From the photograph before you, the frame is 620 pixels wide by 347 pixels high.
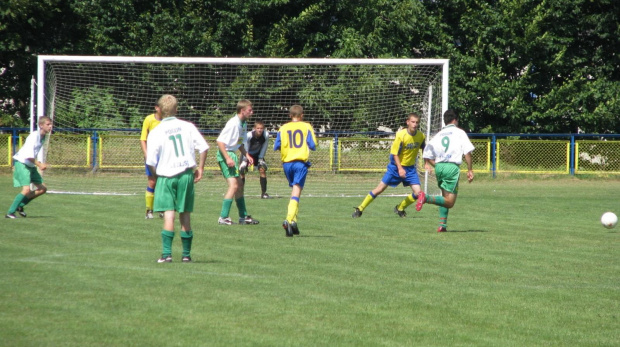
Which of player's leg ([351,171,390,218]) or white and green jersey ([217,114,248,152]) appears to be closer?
white and green jersey ([217,114,248,152])

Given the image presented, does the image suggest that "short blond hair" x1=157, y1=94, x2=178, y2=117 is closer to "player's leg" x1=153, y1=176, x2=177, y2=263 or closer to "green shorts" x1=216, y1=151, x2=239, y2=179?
"player's leg" x1=153, y1=176, x2=177, y2=263

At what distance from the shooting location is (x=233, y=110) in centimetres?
2422

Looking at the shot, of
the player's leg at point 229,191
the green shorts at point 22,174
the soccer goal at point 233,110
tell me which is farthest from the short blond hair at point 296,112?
the soccer goal at point 233,110

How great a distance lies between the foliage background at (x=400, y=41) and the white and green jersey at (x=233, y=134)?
55.4 feet

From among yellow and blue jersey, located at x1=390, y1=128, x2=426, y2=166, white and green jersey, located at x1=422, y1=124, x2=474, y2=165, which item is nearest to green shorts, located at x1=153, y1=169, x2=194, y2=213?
white and green jersey, located at x1=422, y1=124, x2=474, y2=165

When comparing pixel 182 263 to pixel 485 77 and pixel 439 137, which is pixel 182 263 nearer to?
pixel 439 137

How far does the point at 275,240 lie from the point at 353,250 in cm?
130

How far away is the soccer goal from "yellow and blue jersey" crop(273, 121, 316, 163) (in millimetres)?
10369

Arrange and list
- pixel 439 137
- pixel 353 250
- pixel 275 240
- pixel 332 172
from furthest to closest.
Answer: pixel 332 172 < pixel 439 137 < pixel 275 240 < pixel 353 250

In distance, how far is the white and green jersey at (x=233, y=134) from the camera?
1253cm

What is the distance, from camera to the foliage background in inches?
1168

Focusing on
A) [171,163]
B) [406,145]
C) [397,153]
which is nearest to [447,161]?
[397,153]

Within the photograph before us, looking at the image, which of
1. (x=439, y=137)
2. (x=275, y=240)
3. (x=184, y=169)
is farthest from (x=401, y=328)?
(x=439, y=137)

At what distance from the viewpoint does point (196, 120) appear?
24.2m
